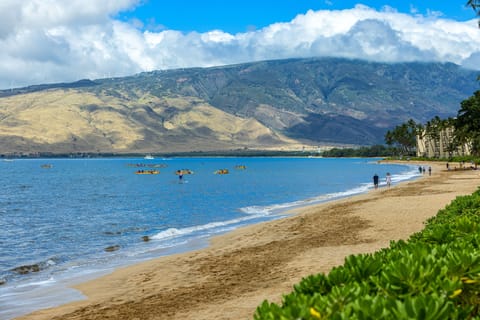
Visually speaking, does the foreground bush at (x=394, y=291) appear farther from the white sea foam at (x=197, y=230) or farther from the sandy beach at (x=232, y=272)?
the white sea foam at (x=197, y=230)

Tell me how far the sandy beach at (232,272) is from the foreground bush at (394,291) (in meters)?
6.42

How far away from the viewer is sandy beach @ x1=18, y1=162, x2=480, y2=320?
13344 millimetres

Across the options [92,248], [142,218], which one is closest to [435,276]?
[92,248]

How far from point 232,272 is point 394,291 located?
13.3 m

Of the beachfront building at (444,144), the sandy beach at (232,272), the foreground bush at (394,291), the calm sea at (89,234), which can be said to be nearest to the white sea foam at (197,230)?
the calm sea at (89,234)

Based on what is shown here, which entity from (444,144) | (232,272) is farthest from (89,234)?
(444,144)

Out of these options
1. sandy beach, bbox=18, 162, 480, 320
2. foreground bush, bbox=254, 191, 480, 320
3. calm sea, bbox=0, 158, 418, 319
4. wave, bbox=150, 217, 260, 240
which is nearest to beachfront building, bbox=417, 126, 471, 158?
calm sea, bbox=0, 158, 418, 319

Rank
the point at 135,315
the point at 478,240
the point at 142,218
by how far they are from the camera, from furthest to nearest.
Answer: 1. the point at 142,218
2. the point at 135,315
3. the point at 478,240

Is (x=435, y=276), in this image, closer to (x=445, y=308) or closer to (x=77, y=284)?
(x=445, y=308)

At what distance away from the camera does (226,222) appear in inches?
1585

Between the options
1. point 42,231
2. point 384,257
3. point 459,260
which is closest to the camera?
point 459,260

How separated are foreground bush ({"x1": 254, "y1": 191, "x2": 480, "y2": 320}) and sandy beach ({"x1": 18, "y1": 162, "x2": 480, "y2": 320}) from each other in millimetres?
6424

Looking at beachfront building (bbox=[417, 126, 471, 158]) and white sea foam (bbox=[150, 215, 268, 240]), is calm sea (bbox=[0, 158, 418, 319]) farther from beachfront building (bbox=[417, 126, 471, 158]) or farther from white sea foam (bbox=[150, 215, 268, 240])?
beachfront building (bbox=[417, 126, 471, 158])

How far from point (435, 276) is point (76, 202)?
63588mm
